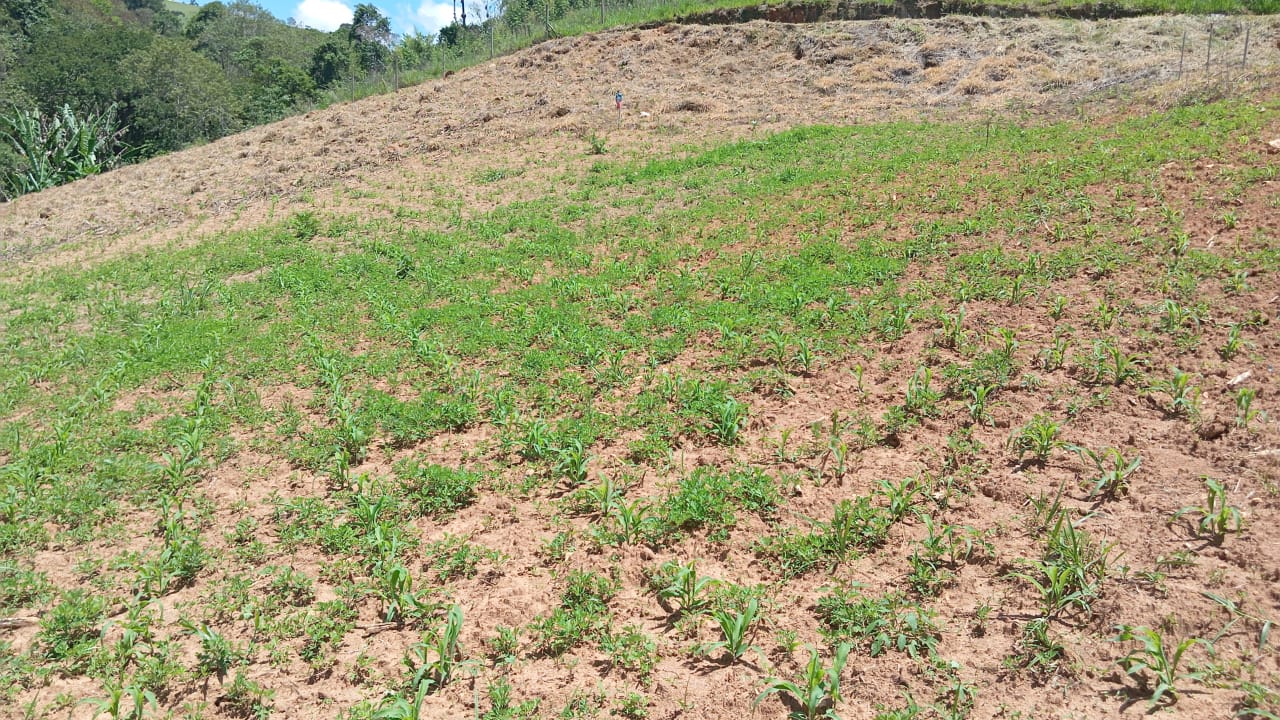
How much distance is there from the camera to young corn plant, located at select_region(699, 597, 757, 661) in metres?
3.21

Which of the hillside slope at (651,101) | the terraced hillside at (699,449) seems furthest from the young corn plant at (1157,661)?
the hillside slope at (651,101)

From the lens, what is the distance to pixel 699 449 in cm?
488

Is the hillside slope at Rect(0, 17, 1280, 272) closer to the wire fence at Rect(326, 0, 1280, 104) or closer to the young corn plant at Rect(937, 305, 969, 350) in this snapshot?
the wire fence at Rect(326, 0, 1280, 104)

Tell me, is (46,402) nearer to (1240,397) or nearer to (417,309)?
(417,309)

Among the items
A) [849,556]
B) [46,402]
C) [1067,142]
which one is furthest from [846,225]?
[46,402]

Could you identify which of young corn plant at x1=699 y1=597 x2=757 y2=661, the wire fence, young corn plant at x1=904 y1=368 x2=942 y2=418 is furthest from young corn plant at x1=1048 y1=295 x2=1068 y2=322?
the wire fence

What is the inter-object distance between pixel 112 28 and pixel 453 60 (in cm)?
2414

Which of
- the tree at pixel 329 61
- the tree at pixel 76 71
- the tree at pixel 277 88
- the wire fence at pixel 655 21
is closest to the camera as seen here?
the wire fence at pixel 655 21

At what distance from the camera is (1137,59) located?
13164 mm

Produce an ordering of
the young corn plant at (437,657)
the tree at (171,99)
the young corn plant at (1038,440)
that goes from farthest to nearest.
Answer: the tree at (171,99), the young corn plant at (1038,440), the young corn plant at (437,657)

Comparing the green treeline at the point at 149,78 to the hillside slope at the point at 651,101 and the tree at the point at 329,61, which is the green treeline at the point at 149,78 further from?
the hillside slope at the point at 651,101

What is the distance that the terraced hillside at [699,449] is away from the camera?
10.5 ft

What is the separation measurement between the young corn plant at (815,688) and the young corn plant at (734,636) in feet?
0.64

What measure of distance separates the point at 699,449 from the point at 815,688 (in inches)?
83.8
